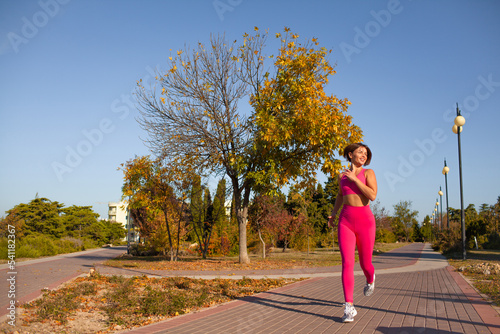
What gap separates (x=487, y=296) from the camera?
6.99 metres

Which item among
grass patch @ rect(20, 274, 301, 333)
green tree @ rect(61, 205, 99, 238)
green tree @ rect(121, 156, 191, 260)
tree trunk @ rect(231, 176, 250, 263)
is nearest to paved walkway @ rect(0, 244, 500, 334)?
grass patch @ rect(20, 274, 301, 333)

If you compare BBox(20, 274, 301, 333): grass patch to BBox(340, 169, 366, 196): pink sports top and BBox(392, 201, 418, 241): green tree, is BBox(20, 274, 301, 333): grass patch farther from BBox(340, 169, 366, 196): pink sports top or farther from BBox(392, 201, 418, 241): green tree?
BBox(392, 201, 418, 241): green tree

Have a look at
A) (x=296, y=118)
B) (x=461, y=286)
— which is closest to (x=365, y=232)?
(x=461, y=286)

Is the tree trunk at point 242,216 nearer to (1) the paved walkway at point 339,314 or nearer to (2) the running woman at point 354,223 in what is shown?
(1) the paved walkway at point 339,314

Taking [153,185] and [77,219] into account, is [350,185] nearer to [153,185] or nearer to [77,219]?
[153,185]

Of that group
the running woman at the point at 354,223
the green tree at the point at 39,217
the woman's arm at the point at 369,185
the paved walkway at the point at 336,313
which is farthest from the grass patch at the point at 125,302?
the green tree at the point at 39,217

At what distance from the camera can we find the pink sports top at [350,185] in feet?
→ 16.6

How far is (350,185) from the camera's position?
5.11 meters

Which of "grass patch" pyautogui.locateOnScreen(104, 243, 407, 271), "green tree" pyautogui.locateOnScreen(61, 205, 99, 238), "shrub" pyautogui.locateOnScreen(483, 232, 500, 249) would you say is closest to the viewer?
"grass patch" pyautogui.locateOnScreen(104, 243, 407, 271)

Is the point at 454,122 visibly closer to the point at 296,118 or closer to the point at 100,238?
the point at 296,118

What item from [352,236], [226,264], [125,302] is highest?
[352,236]

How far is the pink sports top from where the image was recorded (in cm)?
505

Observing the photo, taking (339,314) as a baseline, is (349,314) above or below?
above

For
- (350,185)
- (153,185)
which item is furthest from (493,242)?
(350,185)
